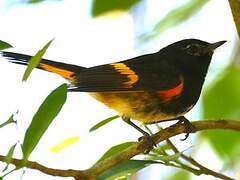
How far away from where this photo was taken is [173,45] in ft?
8.61

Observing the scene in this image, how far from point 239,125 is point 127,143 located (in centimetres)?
38

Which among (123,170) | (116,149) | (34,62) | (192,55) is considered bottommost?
(123,170)

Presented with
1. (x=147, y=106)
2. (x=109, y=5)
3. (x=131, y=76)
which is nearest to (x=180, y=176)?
(x=147, y=106)

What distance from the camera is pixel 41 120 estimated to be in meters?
1.30

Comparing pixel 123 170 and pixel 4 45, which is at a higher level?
pixel 4 45

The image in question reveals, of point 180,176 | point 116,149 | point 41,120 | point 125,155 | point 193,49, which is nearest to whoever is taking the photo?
point 41,120

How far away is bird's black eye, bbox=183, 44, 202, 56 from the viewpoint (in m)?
2.51

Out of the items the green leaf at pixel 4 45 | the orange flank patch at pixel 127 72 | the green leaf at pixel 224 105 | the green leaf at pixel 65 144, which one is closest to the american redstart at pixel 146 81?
the orange flank patch at pixel 127 72

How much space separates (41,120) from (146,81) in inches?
38.7

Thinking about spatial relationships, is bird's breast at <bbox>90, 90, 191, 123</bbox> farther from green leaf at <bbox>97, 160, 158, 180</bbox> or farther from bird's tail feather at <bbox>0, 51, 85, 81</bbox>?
green leaf at <bbox>97, 160, 158, 180</bbox>

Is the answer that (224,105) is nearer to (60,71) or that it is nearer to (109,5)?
(109,5)

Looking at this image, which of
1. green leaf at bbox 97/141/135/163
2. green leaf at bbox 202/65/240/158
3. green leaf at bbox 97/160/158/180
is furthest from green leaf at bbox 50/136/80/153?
green leaf at bbox 202/65/240/158

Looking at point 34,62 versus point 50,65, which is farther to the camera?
point 50,65

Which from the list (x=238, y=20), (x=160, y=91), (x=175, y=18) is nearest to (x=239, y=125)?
(x=238, y=20)
